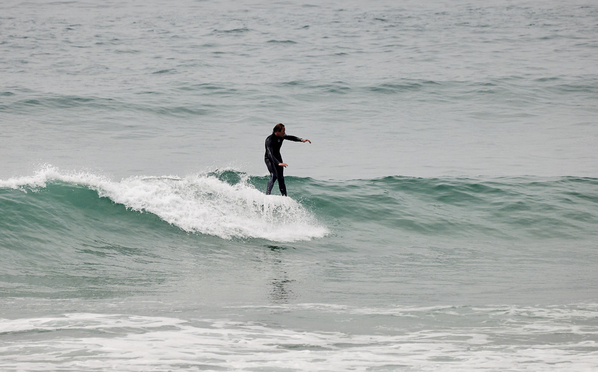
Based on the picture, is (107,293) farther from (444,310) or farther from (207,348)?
(444,310)

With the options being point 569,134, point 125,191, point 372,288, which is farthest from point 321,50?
point 372,288

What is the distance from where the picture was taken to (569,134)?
26.4m

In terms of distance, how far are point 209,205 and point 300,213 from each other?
1.96 m

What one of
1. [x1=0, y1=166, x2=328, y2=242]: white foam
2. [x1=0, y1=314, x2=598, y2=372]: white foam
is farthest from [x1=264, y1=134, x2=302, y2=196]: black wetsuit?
[x1=0, y1=314, x2=598, y2=372]: white foam

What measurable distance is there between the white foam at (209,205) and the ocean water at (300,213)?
0.05 m

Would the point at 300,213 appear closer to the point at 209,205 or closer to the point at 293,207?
the point at 293,207

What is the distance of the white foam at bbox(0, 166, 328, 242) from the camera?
42.0ft

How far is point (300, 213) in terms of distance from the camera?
1410 cm

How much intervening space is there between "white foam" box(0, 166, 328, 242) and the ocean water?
0.05 m

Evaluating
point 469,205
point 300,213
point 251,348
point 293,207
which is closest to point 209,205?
point 293,207

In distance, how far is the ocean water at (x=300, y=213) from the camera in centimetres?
726

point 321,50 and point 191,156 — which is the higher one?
point 321,50

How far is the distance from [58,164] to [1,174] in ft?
7.16

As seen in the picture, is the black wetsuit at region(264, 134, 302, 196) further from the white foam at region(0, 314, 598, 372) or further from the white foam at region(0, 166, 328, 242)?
the white foam at region(0, 314, 598, 372)
